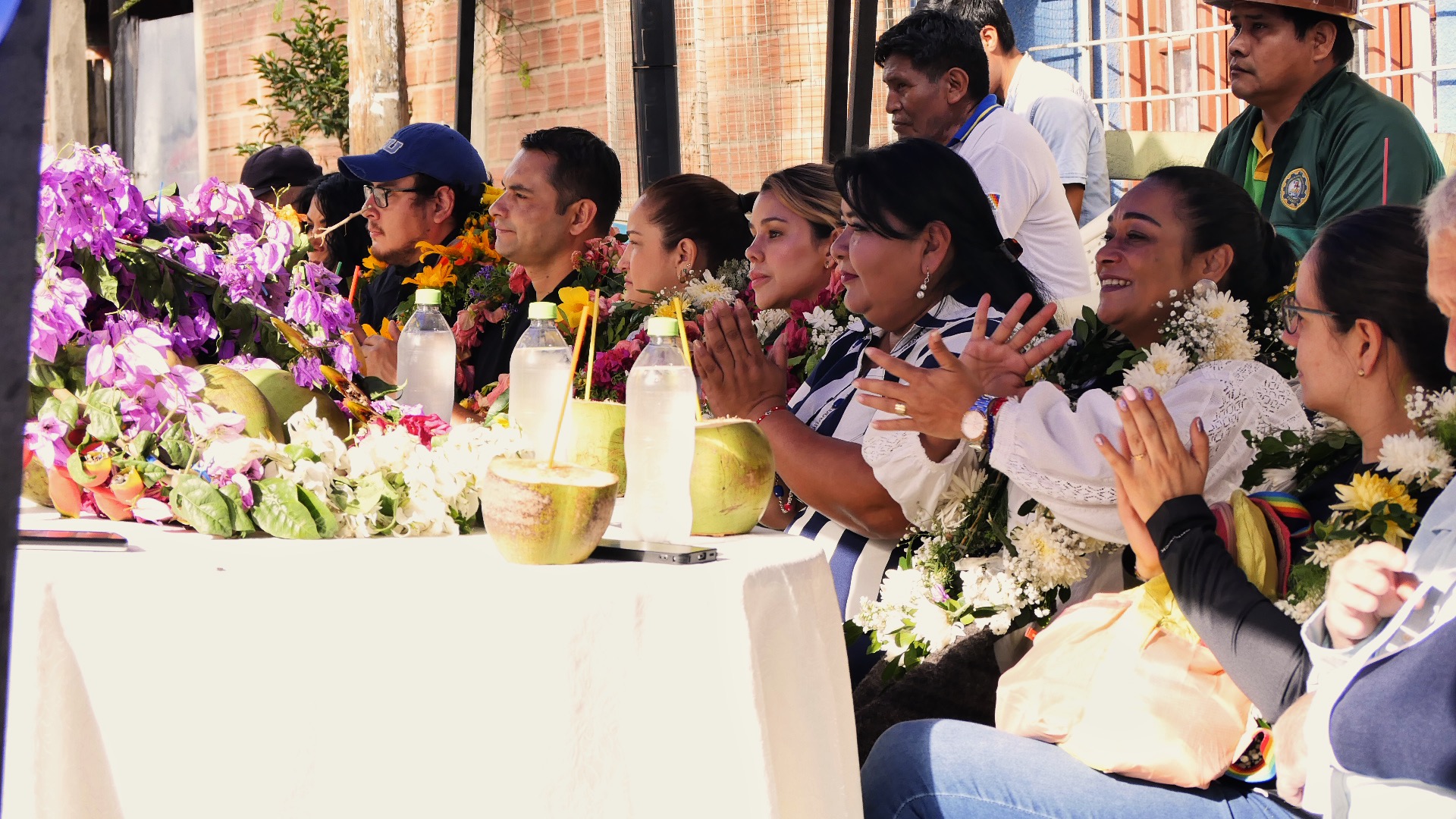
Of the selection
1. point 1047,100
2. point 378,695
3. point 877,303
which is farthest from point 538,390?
point 1047,100

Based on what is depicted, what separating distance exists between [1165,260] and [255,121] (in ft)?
30.8

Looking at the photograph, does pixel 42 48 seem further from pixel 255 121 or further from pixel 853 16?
Result: pixel 255 121

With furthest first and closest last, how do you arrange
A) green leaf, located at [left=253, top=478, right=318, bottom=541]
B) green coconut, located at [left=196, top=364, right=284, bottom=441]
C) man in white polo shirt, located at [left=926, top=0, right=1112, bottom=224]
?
man in white polo shirt, located at [left=926, top=0, right=1112, bottom=224]
green coconut, located at [left=196, top=364, right=284, bottom=441]
green leaf, located at [left=253, top=478, right=318, bottom=541]

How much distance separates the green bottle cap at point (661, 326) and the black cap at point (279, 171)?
5.36 metres

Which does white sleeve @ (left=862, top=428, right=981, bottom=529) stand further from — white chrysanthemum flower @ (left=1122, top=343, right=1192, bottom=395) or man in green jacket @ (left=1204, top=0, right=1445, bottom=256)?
man in green jacket @ (left=1204, top=0, right=1445, bottom=256)

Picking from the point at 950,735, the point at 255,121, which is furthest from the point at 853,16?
the point at 255,121

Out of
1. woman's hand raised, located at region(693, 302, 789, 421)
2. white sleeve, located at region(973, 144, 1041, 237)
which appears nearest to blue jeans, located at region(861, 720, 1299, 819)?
woman's hand raised, located at region(693, 302, 789, 421)

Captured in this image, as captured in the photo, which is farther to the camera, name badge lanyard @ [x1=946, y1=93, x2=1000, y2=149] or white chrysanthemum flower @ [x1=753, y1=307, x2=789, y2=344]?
name badge lanyard @ [x1=946, y1=93, x2=1000, y2=149]

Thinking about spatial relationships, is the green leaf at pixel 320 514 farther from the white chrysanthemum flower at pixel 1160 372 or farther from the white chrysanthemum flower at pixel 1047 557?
the white chrysanthemum flower at pixel 1160 372

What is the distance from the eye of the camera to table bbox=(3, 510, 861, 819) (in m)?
1.58

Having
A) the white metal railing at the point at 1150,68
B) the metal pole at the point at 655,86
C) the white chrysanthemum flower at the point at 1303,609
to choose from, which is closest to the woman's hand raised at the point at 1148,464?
the white chrysanthemum flower at the point at 1303,609

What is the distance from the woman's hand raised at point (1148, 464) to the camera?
84.8 inches

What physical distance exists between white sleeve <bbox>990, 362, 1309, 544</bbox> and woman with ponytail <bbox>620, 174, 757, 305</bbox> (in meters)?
1.80

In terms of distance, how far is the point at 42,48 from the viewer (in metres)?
1.16
